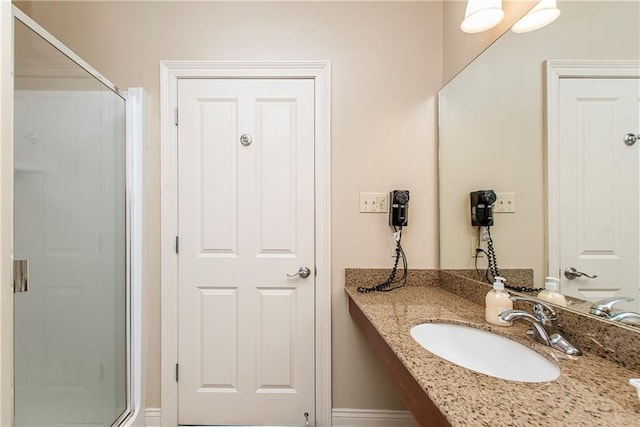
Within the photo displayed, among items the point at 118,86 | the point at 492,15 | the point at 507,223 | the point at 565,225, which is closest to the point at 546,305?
the point at 565,225

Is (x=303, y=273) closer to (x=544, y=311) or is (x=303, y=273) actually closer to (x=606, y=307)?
(x=544, y=311)

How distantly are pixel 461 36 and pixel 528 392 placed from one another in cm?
164

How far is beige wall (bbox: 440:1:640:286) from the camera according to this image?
0.85m

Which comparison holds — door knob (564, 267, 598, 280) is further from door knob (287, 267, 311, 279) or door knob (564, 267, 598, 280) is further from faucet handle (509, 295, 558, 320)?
door knob (287, 267, 311, 279)

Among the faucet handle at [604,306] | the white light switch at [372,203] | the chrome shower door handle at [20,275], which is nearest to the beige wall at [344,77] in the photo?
the white light switch at [372,203]

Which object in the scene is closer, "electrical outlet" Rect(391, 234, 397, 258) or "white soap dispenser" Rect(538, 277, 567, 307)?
"white soap dispenser" Rect(538, 277, 567, 307)

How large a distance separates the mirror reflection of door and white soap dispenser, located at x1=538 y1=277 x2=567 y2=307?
0.07ft

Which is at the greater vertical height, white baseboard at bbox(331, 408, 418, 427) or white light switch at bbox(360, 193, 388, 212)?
white light switch at bbox(360, 193, 388, 212)

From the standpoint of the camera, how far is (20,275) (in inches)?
41.5

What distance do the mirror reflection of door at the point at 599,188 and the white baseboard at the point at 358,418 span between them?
1221 mm

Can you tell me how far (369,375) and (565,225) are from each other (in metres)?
1.29

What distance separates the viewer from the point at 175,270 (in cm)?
166

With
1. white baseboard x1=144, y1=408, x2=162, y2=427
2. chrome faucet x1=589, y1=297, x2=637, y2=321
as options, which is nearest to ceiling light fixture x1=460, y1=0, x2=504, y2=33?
chrome faucet x1=589, y1=297, x2=637, y2=321

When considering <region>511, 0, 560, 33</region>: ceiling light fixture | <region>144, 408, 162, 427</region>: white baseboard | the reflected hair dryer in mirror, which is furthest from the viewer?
<region>144, 408, 162, 427</region>: white baseboard
